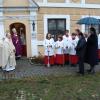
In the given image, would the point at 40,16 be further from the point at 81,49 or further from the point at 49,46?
the point at 81,49

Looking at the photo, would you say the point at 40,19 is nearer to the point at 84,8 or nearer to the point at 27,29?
the point at 27,29

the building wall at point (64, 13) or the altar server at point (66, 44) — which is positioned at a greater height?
the building wall at point (64, 13)

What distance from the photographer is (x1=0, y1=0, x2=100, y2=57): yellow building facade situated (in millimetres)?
19250

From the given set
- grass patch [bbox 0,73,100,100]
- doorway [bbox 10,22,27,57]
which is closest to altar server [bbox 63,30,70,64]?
grass patch [bbox 0,73,100,100]

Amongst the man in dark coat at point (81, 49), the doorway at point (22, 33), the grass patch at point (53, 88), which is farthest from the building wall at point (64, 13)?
the grass patch at point (53, 88)

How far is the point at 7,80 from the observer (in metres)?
12.6

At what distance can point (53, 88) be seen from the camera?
11.1m

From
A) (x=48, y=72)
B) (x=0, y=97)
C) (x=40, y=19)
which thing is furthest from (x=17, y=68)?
(x=0, y=97)

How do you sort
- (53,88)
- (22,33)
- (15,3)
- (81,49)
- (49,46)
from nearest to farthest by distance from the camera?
1. (53,88)
2. (81,49)
3. (49,46)
4. (15,3)
5. (22,33)

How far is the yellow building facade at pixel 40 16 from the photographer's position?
19.2 m

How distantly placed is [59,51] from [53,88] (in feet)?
17.4

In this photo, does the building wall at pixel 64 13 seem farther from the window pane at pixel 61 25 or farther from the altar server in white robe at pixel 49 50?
the altar server in white robe at pixel 49 50

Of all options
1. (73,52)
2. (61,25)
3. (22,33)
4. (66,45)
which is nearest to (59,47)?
(66,45)

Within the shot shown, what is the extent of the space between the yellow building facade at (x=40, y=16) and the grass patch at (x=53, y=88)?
258 inches
